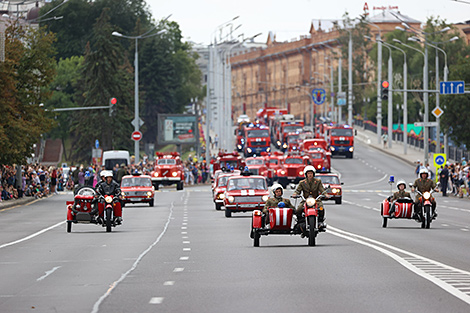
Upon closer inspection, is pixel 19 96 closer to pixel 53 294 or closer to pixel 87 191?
pixel 87 191

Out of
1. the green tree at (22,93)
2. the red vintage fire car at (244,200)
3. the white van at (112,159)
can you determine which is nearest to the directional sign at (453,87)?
the green tree at (22,93)

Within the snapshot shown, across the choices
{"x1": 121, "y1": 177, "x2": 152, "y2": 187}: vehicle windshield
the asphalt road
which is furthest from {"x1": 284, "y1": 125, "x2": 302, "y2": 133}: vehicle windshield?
the asphalt road

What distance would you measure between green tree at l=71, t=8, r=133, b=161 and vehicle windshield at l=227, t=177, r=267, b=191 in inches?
2766

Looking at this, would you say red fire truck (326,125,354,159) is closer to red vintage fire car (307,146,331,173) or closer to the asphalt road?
red vintage fire car (307,146,331,173)

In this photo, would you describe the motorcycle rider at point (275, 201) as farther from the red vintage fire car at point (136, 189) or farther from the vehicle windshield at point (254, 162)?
the vehicle windshield at point (254, 162)

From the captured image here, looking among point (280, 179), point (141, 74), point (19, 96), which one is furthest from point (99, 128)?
point (19, 96)

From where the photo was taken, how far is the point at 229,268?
17.6m

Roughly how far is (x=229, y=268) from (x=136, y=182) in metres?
30.0

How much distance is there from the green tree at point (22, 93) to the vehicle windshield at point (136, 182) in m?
5.83

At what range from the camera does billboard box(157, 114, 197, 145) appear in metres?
104

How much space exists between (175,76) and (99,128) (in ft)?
110

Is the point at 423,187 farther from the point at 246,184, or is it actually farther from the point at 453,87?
the point at 453,87

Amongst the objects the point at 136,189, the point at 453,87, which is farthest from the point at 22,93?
the point at 453,87

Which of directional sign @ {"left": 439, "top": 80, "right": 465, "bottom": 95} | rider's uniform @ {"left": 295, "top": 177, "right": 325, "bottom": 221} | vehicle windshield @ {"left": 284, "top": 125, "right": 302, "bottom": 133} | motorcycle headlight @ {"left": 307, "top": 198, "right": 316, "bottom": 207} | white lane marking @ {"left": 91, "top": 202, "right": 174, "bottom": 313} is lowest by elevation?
white lane marking @ {"left": 91, "top": 202, "right": 174, "bottom": 313}
